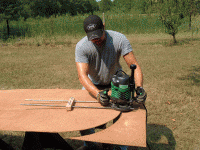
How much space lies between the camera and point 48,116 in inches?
72.1

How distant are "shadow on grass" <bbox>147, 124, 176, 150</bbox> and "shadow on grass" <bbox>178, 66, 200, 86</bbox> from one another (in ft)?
8.68

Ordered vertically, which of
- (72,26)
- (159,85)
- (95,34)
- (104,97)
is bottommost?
(159,85)

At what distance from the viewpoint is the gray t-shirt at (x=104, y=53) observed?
2.29m

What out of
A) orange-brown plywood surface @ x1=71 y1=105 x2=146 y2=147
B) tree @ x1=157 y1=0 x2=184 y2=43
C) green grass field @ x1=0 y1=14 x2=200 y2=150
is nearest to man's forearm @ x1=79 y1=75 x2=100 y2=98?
orange-brown plywood surface @ x1=71 y1=105 x2=146 y2=147

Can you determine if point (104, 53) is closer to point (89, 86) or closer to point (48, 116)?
point (89, 86)

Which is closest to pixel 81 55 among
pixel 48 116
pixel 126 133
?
pixel 48 116

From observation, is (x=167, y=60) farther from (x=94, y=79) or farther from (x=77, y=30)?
(x=77, y=30)

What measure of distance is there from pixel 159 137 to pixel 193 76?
3664 millimetres

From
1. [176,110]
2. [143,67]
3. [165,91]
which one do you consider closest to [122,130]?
[176,110]

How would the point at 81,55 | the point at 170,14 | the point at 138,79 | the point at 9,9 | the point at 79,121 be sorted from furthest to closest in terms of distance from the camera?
the point at 9,9 < the point at 170,14 < the point at 81,55 < the point at 138,79 < the point at 79,121

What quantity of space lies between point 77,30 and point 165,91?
13.3m

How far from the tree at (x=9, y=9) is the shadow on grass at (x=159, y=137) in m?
15.2

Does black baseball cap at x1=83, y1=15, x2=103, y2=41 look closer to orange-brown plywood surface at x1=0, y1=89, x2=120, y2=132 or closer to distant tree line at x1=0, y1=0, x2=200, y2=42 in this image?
orange-brown plywood surface at x1=0, y1=89, x2=120, y2=132

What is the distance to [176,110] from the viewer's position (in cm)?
391
